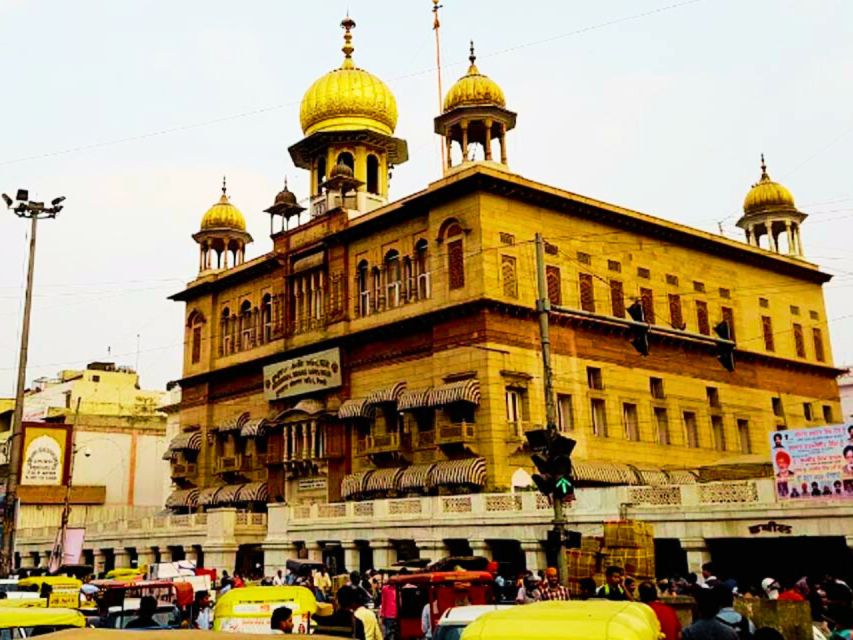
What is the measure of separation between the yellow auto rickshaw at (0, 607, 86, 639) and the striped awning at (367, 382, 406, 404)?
24294mm

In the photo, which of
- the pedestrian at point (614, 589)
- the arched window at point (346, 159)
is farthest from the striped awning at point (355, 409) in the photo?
the pedestrian at point (614, 589)

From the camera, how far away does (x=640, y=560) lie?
19.2 m

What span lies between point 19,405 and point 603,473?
62.4 ft

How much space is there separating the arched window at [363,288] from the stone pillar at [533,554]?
14707 mm

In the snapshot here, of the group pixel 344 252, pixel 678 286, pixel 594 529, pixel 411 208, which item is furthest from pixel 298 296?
pixel 594 529

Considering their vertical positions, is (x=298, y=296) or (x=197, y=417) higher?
(x=298, y=296)

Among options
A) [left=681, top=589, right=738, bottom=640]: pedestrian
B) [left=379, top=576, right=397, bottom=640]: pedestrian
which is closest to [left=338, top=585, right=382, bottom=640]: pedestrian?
[left=681, top=589, right=738, bottom=640]: pedestrian

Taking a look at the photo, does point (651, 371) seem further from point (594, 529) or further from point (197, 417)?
point (197, 417)

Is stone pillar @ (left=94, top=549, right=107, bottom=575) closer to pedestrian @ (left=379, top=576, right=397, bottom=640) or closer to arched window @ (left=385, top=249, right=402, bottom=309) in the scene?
arched window @ (left=385, top=249, right=402, bottom=309)

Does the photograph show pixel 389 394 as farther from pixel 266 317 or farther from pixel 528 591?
pixel 528 591

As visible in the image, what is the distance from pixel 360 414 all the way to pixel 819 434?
19107 millimetres

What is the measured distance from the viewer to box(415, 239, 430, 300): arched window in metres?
35.8

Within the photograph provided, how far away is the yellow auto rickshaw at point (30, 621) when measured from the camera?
412 inches

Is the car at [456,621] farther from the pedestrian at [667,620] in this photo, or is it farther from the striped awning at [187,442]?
the striped awning at [187,442]
